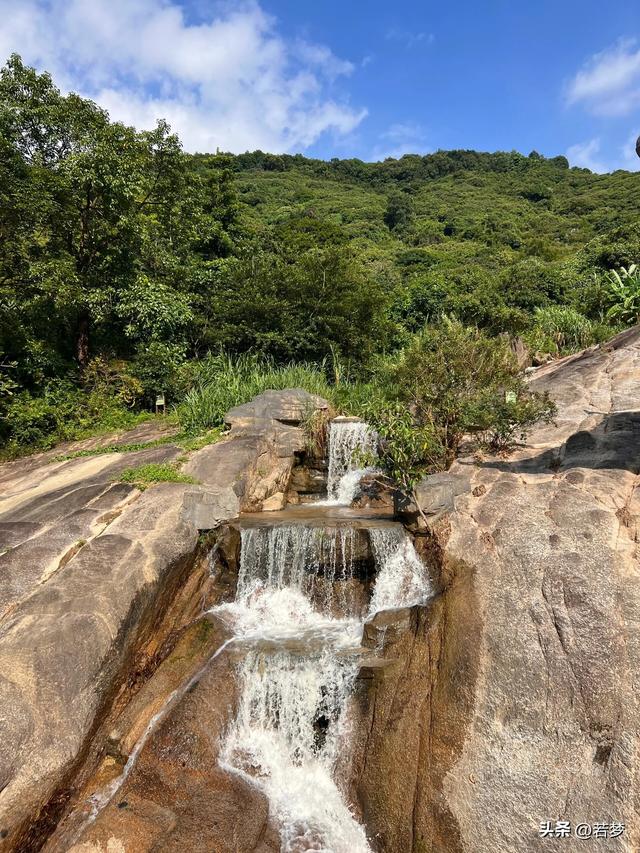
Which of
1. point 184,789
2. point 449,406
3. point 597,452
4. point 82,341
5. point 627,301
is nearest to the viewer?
point 184,789

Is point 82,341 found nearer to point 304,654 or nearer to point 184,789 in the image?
point 304,654

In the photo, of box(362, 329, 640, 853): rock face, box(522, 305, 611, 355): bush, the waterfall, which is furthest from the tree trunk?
box(522, 305, 611, 355): bush

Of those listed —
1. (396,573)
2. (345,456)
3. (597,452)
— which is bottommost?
(396,573)

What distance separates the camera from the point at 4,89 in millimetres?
12164

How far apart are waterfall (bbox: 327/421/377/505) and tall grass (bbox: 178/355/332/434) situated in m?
1.93

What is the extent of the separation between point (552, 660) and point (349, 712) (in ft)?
7.60

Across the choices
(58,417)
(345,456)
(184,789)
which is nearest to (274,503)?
(345,456)

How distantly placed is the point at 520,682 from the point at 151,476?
655 cm

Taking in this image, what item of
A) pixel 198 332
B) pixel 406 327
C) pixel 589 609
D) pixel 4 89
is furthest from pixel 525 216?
pixel 589 609

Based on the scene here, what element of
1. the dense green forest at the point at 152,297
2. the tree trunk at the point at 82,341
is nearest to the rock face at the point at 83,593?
the dense green forest at the point at 152,297

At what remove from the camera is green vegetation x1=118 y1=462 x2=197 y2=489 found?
29.3ft

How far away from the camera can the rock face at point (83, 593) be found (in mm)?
4906

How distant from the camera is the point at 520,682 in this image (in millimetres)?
5094

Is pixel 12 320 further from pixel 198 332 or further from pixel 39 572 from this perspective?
pixel 39 572
